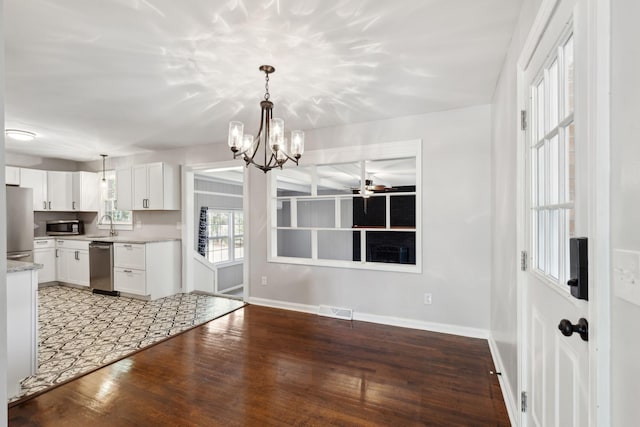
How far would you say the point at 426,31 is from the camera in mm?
1976

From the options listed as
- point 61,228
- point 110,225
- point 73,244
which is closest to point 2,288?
point 73,244

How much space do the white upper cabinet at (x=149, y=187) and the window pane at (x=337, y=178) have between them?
2.55 meters

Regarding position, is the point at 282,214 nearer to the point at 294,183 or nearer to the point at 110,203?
the point at 294,183

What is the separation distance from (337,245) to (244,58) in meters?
3.15

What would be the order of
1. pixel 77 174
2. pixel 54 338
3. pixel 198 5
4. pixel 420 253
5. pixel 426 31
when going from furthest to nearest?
pixel 77 174
pixel 420 253
pixel 54 338
pixel 426 31
pixel 198 5

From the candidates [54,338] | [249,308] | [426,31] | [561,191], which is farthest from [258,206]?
[561,191]

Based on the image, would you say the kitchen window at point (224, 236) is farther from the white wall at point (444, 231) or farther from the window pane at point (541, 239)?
the window pane at point (541, 239)

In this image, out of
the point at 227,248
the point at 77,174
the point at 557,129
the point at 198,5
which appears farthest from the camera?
the point at 227,248

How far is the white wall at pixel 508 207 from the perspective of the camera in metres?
1.85

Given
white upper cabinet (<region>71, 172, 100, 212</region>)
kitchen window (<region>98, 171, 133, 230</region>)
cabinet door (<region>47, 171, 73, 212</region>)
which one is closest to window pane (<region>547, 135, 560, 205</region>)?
kitchen window (<region>98, 171, 133, 230</region>)

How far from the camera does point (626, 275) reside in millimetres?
728

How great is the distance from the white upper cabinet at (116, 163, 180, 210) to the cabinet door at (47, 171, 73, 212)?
1371 mm

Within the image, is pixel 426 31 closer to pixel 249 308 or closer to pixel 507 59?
pixel 507 59

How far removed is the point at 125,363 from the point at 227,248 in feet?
16.6
